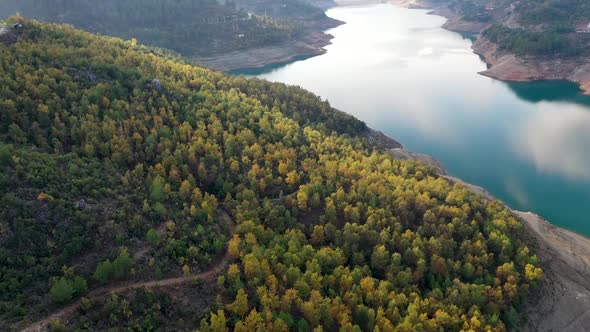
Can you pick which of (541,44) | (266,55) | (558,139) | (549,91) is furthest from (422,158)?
(266,55)

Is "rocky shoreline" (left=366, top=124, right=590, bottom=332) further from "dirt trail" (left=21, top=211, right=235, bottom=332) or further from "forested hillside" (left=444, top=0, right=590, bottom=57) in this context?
"forested hillside" (left=444, top=0, right=590, bottom=57)

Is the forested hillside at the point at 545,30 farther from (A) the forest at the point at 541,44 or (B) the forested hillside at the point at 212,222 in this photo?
(B) the forested hillside at the point at 212,222

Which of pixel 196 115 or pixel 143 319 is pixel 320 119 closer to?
pixel 196 115

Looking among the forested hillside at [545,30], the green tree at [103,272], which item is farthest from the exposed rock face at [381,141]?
the forested hillside at [545,30]

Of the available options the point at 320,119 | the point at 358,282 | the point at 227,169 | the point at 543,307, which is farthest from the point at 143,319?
the point at 320,119

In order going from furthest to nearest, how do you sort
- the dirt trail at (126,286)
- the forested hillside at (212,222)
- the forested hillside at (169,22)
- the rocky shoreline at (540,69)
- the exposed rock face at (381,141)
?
the forested hillside at (169,22) → the rocky shoreline at (540,69) → the exposed rock face at (381,141) → the forested hillside at (212,222) → the dirt trail at (126,286)
